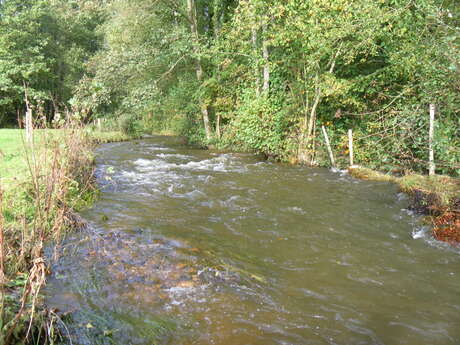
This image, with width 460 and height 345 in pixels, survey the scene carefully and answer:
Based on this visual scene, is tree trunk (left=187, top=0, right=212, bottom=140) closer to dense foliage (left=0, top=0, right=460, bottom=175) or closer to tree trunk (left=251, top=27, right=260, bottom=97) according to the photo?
dense foliage (left=0, top=0, right=460, bottom=175)

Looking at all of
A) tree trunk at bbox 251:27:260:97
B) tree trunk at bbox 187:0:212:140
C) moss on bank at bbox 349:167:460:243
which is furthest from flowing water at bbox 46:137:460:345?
tree trunk at bbox 187:0:212:140

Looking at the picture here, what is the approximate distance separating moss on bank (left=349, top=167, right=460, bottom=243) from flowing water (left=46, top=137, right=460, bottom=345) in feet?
1.00

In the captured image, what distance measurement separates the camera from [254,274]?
16.8 ft

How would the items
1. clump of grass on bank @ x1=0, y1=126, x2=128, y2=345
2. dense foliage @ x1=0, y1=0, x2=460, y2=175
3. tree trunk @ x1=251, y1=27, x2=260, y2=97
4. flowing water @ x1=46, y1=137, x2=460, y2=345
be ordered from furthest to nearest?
tree trunk @ x1=251, y1=27, x2=260, y2=97, dense foliage @ x1=0, y1=0, x2=460, y2=175, flowing water @ x1=46, y1=137, x2=460, y2=345, clump of grass on bank @ x1=0, y1=126, x2=128, y2=345

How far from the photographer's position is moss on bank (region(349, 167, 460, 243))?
22.2 feet

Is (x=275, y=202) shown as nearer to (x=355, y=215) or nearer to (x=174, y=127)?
(x=355, y=215)

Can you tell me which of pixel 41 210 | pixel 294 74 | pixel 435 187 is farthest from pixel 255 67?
pixel 41 210

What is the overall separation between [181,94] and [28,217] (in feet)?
56.1

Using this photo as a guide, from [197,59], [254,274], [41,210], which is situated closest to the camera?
[41,210]

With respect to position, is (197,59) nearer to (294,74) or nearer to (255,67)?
(255,67)

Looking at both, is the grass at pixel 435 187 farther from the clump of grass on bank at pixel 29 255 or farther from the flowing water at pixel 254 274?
Result: the clump of grass on bank at pixel 29 255

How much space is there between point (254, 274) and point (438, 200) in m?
5.12

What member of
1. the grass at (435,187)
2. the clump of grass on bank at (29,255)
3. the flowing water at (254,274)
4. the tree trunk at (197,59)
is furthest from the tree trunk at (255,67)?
the clump of grass on bank at (29,255)

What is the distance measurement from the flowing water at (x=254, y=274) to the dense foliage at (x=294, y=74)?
2700 millimetres
